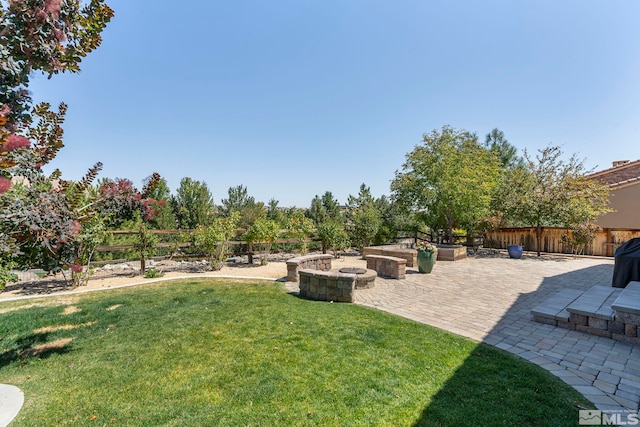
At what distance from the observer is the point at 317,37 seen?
10484 mm

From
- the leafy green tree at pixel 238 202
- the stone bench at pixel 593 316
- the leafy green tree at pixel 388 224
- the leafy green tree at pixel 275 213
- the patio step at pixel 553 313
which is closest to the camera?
the stone bench at pixel 593 316

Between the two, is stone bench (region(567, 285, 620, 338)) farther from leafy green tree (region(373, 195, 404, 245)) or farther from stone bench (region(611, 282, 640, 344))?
leafy green tree (region(373, 195, 404, 245))

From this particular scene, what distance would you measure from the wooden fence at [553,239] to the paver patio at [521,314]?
152 inches

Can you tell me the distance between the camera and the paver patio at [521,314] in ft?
10.2

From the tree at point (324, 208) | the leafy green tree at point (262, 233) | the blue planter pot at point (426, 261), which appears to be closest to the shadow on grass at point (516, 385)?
the blue planter pot at point (426, 261)

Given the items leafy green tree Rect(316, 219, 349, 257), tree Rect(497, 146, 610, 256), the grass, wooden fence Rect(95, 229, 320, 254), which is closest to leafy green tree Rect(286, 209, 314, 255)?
wooden fence Rect(95, 229, 320, 254)

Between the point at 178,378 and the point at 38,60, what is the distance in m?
3.32

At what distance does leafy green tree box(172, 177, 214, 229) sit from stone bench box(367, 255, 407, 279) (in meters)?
8.00

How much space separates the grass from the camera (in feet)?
8.25

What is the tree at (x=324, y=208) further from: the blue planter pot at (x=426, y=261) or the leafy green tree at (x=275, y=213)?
the blue planter pot at (x=426, y=261)

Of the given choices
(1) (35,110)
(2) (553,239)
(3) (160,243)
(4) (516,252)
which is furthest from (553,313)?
(2) (553,239)

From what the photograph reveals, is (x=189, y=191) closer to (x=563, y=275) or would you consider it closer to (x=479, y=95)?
(x=479, y=95)

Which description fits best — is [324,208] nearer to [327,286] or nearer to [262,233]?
[262,233]

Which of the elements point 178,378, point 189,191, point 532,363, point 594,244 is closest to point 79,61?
point 178,378
